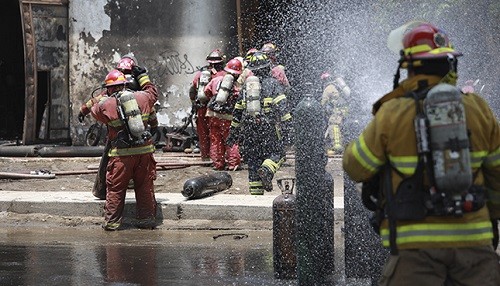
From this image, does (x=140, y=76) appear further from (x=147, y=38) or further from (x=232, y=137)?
(x=147, y=38)

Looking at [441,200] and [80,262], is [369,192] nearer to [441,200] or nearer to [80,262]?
[441,200]

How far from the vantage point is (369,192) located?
474cm

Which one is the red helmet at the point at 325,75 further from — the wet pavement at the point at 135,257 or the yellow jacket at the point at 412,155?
the yellow jacket at the point at 412,155

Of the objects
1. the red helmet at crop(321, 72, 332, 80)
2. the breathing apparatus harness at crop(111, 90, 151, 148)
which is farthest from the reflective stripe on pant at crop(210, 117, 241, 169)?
the red helmet at crop(321, 72, 332, 80)

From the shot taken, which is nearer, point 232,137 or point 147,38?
point 232,137

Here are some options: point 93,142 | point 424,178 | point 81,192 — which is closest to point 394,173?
point 424,178

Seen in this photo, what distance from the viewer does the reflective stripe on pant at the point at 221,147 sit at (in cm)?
1435

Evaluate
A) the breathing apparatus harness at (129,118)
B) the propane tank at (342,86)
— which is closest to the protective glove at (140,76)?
the breathing apparatus harness at (129,118)

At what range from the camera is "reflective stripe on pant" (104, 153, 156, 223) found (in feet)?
35.0

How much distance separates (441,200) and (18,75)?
20.3 meters

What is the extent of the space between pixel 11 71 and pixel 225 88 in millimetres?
10806

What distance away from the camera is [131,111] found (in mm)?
10352

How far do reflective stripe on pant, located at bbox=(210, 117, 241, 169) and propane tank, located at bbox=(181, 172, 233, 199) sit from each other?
1.90m

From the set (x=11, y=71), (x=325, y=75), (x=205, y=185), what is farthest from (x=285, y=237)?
(x=11, y=71)
